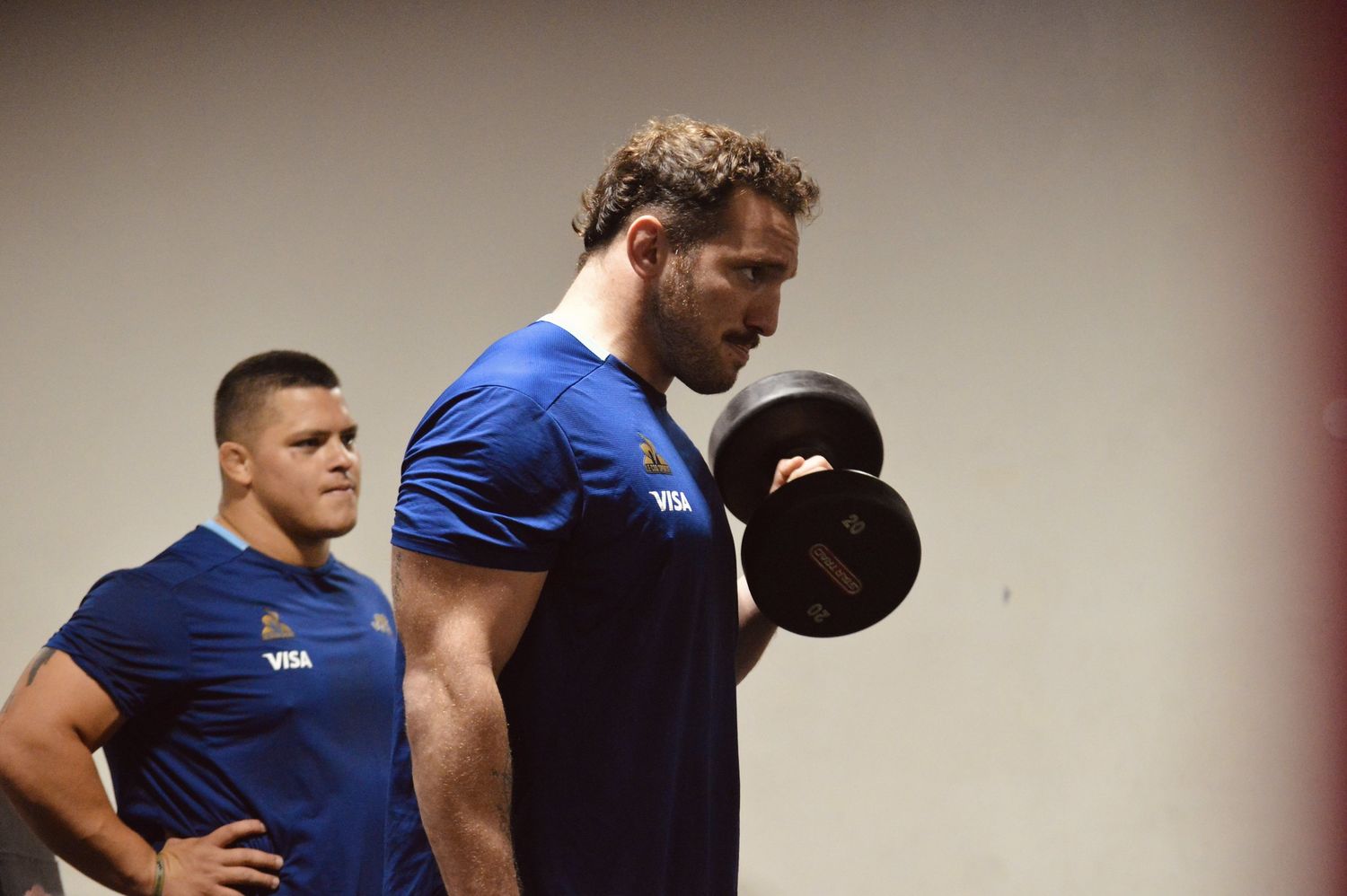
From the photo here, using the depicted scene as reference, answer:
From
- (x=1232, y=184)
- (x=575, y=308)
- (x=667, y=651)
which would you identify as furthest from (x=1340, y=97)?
(x=667, y=651)

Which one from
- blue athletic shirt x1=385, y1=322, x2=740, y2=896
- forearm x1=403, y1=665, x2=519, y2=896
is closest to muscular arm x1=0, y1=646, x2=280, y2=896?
blue athletic shirt x1=385, y1=322, x2=740, y2=896

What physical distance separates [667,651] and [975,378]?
58.4 inches

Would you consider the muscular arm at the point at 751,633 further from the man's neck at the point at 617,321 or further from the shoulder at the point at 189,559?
the shoulder at the point at 189,559

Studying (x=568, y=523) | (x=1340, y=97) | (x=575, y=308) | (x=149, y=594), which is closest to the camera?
(x=568, y=523)

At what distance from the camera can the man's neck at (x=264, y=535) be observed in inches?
73.0

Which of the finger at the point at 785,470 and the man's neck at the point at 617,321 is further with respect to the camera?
the finger at the point at 785,470

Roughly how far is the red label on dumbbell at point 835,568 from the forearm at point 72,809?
104cm

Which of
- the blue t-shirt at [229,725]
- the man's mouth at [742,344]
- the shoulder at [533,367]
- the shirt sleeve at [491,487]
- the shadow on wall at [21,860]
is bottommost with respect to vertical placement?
Answer: the shadow on wall at [21,860]

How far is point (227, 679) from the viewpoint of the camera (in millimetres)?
1665

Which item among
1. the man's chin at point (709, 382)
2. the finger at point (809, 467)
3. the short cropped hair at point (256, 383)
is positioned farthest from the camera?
the short cropped hair at point (256, 383)

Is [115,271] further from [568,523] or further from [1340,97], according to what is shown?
[1340,97]

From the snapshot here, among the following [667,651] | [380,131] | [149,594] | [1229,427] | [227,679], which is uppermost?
[380,131]

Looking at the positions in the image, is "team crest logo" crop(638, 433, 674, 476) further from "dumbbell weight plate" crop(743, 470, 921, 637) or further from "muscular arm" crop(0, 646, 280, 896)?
"muscular arm" crop(0, 646, 280, 896)

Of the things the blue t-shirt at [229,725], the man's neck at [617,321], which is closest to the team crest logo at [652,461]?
the man's neck at [617,321]
